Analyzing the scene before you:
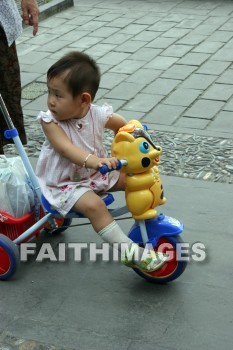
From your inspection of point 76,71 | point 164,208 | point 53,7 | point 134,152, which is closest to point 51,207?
point 134,152

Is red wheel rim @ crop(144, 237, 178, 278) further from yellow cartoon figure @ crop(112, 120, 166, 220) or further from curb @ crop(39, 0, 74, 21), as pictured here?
curb @ crop(39, 0, 74, 21)

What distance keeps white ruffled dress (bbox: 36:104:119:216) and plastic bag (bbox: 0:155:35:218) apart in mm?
174

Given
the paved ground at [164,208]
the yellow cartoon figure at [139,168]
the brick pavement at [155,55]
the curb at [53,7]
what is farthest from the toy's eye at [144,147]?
the curb at [53,7]

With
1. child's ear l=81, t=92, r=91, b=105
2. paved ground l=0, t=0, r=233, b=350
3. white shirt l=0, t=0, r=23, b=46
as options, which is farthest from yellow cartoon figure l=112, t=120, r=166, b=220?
white shirt l=0, t=0, r=23, b=46

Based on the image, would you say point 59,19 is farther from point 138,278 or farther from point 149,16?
point 138,278

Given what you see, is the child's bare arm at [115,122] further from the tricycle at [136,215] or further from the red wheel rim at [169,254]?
the red wheel rim at [169,254]

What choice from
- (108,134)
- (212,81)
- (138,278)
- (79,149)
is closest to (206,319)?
(138,278)

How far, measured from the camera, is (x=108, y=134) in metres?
5.36

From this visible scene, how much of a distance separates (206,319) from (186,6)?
20.7ft

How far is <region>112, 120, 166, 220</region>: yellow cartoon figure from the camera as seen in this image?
10.6ft

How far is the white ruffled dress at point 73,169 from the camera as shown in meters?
3.44

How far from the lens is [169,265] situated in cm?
344

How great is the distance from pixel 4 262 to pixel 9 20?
150 centimetres

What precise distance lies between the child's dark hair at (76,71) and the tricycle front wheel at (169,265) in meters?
0.78
